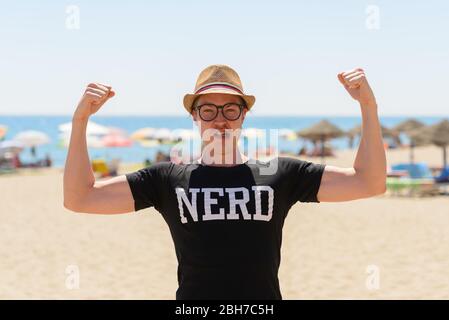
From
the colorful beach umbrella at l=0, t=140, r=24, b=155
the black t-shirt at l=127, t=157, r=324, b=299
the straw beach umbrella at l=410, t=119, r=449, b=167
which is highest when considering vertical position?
the colorful beach umbrella at l=0, t=140, r=24, b=155

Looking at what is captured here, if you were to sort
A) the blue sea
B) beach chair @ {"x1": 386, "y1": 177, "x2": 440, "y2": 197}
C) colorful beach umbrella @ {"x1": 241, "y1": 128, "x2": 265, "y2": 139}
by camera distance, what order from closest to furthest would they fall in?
colorful beach umbrella @ {"x1": 241, "y1": 128, "x2": 265, "y2": 139}, beach chair @ {"x1": 386, "y1": 177, "x2": 440, "y2": 197}, the blue sea

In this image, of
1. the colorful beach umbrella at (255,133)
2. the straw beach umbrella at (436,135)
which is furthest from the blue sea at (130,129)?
the straw beach umbrella at (436,135)

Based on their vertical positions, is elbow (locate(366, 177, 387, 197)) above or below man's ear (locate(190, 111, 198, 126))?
below

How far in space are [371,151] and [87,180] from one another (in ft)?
3.24

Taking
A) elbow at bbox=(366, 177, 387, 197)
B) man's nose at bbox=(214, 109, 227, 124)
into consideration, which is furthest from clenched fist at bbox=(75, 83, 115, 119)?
elbow at bbox=(366, 177, 387, 197)

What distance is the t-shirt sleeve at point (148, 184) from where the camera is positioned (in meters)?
2.24

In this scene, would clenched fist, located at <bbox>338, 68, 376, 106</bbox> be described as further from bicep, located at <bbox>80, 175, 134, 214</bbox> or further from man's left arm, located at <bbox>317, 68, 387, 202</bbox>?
bicep, located at <bbox>80, 175, 134, 214</bbox>

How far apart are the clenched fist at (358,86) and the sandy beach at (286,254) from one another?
4.92 metres

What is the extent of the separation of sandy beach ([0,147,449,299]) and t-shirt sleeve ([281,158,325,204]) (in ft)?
15.7

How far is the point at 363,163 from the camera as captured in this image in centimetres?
219

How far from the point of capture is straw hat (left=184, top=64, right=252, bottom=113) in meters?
2.21

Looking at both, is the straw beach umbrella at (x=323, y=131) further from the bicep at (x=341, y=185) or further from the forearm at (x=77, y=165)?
the forearm at (x=77, y=165)

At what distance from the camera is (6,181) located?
76.2 ft

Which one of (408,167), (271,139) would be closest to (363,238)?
(271,139)
